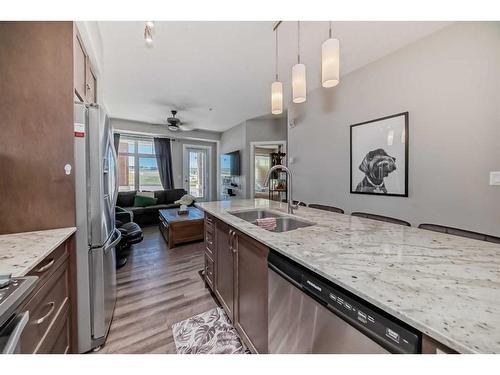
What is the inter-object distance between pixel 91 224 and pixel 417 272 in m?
1.78

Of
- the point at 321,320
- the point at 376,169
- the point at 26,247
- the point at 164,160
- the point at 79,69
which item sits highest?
the point at 79,69

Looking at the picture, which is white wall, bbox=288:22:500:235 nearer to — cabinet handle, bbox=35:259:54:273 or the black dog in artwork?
the black dog in artwork

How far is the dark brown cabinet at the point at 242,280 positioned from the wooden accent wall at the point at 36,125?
1.04m

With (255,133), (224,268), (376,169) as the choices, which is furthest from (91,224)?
(255,133)

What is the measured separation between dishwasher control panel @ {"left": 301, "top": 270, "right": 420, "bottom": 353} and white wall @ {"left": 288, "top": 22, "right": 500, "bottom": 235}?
201 centimetres

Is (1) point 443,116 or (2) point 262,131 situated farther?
(2) point 262,131

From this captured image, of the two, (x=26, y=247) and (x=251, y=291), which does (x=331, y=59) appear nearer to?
(x=251, y=291)

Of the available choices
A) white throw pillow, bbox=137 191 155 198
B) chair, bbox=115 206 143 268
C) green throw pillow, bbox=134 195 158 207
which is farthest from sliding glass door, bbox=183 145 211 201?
chair, bbox=115 206 143 268

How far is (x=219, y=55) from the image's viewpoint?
2.36m

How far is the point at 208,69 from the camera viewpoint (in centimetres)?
268

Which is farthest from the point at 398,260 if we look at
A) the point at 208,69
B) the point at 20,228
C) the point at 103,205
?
the point at 208,69

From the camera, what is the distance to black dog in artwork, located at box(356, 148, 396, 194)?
240 centimetres

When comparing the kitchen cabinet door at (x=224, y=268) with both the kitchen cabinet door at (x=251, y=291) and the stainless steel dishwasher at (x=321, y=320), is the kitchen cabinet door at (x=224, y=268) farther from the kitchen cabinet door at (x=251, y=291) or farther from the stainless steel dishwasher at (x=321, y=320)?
the stainless steel dishwasher at (x=321, y=320)
